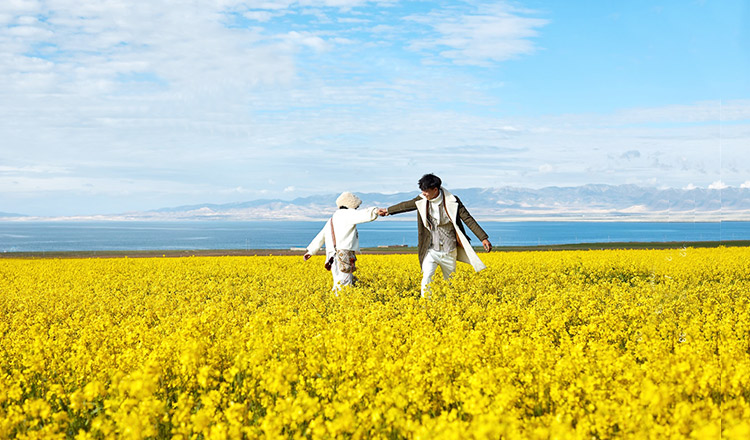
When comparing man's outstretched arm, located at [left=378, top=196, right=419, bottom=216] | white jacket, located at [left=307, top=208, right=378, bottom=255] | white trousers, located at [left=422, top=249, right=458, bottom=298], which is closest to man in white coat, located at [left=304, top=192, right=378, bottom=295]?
white jacket, located at [left=307, top=208, right=378, bottom=255]

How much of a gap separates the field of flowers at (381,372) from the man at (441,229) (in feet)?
1.71

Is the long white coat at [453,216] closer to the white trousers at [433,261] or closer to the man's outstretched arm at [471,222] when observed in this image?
the man's outstretched arm at [471,222]

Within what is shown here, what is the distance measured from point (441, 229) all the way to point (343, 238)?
5.64ft

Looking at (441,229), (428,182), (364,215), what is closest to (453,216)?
(441,229)

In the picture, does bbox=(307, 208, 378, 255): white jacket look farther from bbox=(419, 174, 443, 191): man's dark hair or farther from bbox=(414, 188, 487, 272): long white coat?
bbox=(419, 174, 443, 191): man's dark hair

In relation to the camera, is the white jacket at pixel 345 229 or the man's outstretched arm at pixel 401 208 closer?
the man's outstretched arm at pixel 401 208

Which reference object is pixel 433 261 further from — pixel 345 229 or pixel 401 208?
pixel 345 229

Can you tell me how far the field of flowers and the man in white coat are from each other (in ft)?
2.16

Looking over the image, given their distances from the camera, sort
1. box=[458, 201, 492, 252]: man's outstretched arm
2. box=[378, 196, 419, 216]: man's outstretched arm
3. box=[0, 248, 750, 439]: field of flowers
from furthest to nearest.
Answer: box=[378, 196, 419, 216]: man's outstretched arm
box=[458, 201, 492, 252]: man's outstretched arm
box=[0, 248, 750, 439]: field of flowers

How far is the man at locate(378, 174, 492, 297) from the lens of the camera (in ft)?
32.4

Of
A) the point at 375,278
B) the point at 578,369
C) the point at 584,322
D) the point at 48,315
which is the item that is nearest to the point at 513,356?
the point at 578,369

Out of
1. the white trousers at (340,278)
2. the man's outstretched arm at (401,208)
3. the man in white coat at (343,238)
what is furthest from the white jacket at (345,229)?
the white trousers at (340,278)

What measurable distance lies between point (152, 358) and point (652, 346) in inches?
168

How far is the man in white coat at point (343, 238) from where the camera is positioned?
34.3ft
